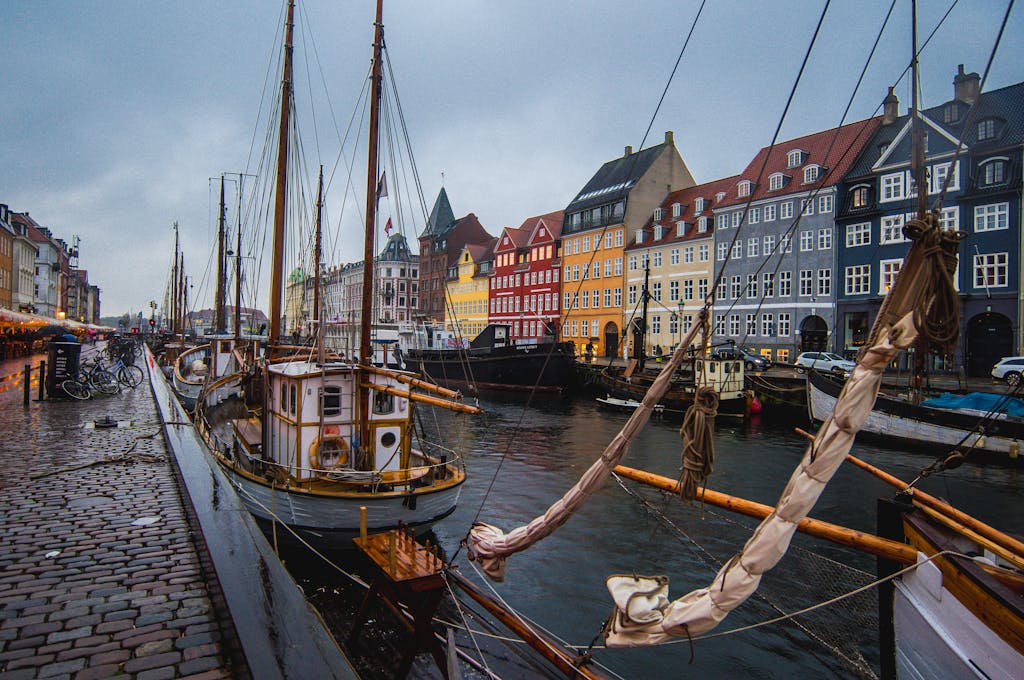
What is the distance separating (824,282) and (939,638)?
132 feet

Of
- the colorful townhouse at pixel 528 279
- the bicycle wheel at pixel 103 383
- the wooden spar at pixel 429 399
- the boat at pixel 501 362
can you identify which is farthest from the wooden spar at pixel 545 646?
the colorful townhouse at pixel 528 279

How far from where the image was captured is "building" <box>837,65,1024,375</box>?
28.6 meters

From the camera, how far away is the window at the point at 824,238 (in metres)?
41.0

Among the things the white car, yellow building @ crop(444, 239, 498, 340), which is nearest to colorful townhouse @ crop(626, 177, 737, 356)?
the white car

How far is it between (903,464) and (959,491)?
12.4 ft

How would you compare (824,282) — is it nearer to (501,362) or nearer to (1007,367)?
(1007,367)

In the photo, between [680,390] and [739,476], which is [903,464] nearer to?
[739,476]

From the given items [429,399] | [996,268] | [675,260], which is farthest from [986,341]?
[429,399]

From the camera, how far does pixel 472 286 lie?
8106 centimetres

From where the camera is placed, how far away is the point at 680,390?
3334cm

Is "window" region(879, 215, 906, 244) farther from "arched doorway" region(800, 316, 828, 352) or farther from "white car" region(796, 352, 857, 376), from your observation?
"white car" region(796, 352, 857, 376)

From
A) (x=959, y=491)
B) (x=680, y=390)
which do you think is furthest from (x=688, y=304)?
(x=959, y=491)

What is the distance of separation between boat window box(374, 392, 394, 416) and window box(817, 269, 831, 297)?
36848mm

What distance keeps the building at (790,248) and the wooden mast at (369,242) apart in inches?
1184
